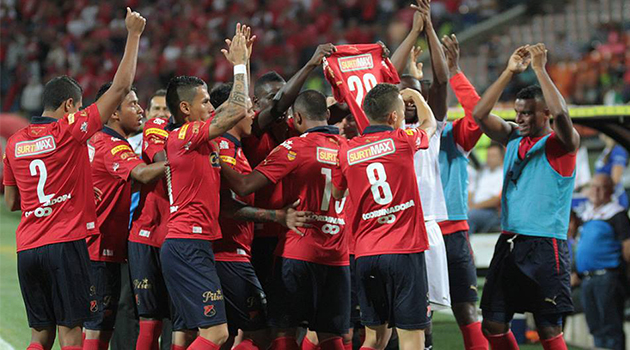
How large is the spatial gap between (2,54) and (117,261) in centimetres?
2051

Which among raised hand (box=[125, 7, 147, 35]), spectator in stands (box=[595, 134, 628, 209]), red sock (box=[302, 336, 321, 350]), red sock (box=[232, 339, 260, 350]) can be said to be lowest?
red sock (box=[302, 336, 321, 350])

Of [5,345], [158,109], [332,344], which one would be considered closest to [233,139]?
[332,344]

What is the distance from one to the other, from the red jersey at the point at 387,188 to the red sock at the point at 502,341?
1.16m

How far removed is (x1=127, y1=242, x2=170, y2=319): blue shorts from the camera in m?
6.49

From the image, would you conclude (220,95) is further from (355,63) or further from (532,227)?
(532,227)

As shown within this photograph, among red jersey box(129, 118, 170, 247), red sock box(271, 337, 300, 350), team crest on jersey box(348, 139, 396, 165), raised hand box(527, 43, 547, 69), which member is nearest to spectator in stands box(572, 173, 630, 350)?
raised hand box(527, 43, 547, 69)

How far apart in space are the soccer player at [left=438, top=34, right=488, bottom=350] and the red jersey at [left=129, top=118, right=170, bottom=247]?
89.8 inches

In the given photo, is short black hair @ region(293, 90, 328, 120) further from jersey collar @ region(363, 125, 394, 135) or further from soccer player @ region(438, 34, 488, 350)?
soccer player @ region(438, 34, 488, 350)

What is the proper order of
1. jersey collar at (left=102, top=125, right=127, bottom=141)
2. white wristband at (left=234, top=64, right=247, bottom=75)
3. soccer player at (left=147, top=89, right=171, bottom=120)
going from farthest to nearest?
soccer player at (left=147, top=89, right=171, bottom=120)
jersey collar at (left=102, top=125, right=127, bottom=141)
white wristband at (left=234, top=64, right=247, bottom=75)

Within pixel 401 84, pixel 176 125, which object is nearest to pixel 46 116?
pixel 176 125

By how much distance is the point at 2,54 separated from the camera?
2552 centimetres

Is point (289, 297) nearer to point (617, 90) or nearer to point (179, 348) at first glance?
point (179, 348)

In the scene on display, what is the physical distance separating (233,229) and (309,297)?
0.73 m

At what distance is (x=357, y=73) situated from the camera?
6.87 m
